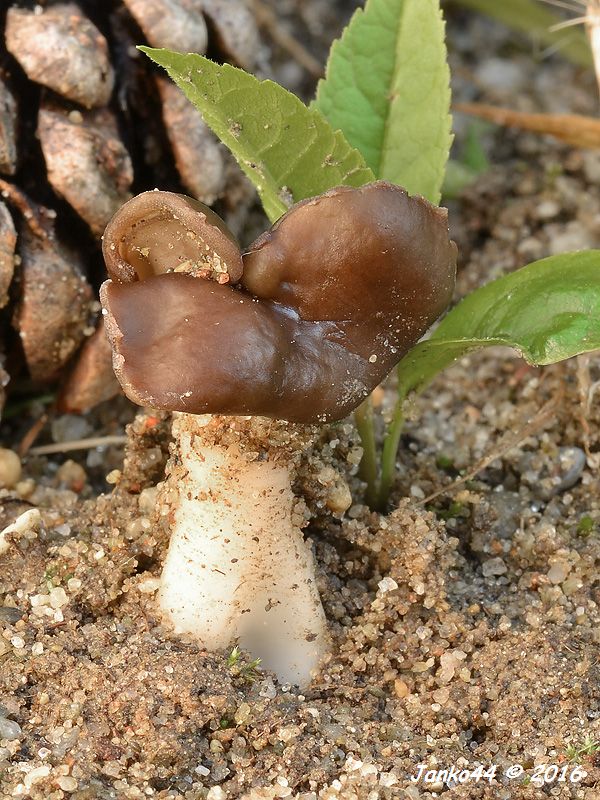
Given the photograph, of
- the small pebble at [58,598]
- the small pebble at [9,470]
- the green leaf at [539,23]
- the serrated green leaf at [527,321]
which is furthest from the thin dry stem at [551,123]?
the small pebble at [58,598]

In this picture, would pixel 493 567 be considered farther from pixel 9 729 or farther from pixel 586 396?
pixel 9 729

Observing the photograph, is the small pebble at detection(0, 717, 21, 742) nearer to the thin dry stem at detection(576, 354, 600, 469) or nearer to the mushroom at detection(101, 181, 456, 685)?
the mushroom at detection(101, 181, 456, 685)

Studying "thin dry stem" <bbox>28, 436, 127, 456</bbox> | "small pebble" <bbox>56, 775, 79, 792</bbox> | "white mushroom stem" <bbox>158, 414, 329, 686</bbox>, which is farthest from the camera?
"thin dry stem" <bbox>28, 436, 127, 456</bbox>

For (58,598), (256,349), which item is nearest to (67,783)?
(58,598)

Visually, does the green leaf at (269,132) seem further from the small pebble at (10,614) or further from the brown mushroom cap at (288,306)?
the small pebble at (10,614)

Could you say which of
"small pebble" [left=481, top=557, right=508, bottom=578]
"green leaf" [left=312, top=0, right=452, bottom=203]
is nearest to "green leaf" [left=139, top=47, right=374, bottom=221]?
"green leaf" [left=312, top=0, right=452, bottom=203]

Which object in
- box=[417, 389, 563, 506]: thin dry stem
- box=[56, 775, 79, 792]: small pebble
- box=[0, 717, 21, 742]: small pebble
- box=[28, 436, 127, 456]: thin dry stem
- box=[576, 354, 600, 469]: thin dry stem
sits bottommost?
box=[0, 717, 21, 742]: small pebble

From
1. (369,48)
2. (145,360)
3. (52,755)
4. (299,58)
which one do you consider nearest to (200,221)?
(145,360)
